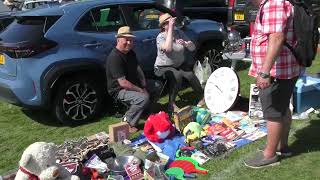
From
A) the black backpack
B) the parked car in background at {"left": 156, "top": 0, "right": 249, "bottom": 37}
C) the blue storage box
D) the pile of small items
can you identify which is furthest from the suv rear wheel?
the parked car in background at {"left": 156, "top": 0, "right": 249, "bottom": 37}

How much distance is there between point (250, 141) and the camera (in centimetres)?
525

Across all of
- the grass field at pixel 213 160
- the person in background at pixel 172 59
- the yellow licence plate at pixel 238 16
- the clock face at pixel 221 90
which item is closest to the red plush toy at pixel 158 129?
the grass field at pixel 213 160

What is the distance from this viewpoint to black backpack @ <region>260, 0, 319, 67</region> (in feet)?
13.0

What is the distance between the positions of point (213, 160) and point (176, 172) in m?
0.52

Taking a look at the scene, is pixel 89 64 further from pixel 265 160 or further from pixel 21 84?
pixel 265 160

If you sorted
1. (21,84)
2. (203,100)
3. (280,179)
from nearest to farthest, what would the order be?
(280,179)
(21,84)
(203,100)

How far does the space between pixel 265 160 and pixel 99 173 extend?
63.3 inches

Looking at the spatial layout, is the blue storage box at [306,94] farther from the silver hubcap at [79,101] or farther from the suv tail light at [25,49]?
the suv tail light at [25,49]

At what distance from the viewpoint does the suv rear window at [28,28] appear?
5848 millimetres

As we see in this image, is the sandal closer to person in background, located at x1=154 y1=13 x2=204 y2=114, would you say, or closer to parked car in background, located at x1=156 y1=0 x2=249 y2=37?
person in background, located at x1=154 y1=13 x2=204 y2=114

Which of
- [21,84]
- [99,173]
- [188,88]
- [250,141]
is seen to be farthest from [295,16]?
[188,88]

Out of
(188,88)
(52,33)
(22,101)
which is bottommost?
(188,88)

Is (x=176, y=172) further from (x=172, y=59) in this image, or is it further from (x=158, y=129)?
(x=172, y=59)

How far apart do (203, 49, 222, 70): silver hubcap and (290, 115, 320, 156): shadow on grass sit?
111 inches
